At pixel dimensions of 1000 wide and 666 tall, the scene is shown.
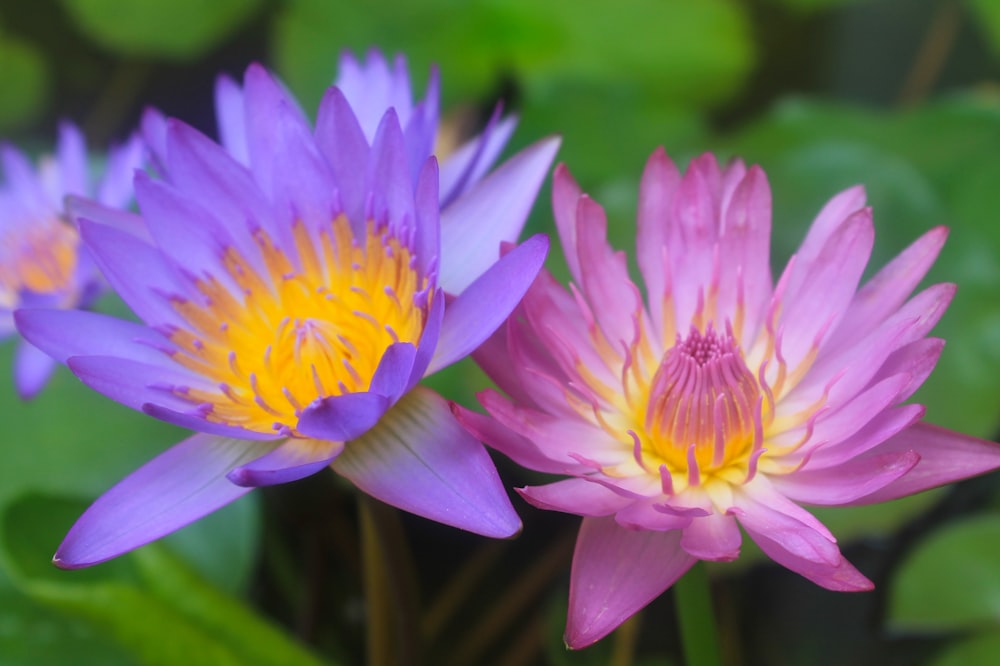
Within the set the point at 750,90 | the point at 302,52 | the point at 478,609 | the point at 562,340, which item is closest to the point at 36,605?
the point at 478,609

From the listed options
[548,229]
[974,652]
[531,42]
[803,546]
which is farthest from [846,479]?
[531,42]

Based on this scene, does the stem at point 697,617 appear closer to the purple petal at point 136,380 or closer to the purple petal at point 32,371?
the purple petal at point 136,380

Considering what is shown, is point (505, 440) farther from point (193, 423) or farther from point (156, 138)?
point (156, 138)

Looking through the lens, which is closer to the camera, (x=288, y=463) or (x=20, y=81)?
(x=288, y=463)

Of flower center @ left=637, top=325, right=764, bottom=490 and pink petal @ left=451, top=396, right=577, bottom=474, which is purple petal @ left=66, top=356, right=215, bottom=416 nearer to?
pink petal @ left=451, top=396, right=577, bottom=474

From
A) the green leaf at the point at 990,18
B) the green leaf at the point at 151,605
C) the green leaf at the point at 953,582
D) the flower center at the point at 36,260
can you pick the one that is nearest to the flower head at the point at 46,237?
the flower center at the point at 36,260

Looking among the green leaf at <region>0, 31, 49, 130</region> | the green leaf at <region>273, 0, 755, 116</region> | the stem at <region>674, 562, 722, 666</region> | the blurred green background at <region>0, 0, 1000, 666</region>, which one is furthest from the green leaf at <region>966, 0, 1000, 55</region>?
the green leaf at <region>0, 31, 49, 130</region>

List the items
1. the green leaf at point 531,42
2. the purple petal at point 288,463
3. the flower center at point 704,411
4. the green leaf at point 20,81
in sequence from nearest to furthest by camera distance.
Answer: the purple petal at point 288,463 < the flower center at point 704,411 < the green leaf at point 531,42 < the green leaf at point 20,81

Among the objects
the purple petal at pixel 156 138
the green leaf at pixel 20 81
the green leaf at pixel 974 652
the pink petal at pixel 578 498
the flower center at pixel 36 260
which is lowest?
the green leaf at pixel 974 652
